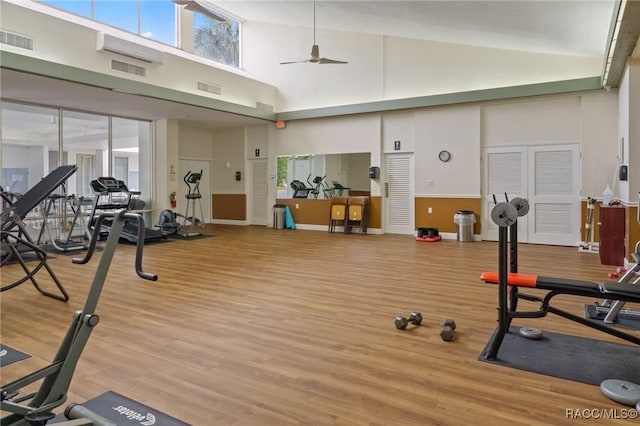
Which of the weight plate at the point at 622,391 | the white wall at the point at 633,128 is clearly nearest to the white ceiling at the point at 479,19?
the white wall at the point at 633,128

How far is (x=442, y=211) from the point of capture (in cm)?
912

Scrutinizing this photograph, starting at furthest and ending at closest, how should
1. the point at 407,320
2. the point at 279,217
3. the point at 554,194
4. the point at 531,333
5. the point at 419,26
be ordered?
the point at 279,217
the point at 554,194
the point at 419,26
the point at 407,320
the point at 531,333

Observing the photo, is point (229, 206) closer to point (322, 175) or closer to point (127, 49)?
point (322, 175)

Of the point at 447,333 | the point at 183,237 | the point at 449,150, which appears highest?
the point at 449,150

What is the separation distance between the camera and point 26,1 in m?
6.91

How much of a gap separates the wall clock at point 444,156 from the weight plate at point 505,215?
6372 millimetres

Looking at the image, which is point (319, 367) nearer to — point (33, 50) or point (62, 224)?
point (33, 50)

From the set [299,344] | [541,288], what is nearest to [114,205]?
[299,344]

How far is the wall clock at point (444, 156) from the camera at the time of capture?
8977 mm

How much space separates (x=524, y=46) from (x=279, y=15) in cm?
536

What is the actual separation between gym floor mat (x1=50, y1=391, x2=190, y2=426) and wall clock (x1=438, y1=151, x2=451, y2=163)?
8026 mm

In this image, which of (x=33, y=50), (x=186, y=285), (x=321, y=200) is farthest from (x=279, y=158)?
(x=186, y=285)

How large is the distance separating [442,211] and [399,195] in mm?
1119

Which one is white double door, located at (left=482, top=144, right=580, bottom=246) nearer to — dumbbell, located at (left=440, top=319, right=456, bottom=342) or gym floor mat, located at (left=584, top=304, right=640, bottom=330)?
gym floor mat, located at (left=584, top=304, right=640, bottom=330)
